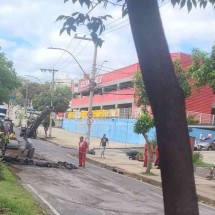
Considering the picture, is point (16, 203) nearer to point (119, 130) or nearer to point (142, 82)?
point (142, 82)

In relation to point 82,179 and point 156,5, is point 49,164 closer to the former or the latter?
point 82,179

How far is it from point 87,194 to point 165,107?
11531mm

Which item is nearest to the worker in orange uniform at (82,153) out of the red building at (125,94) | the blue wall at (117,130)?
the blue wall at (117,130)

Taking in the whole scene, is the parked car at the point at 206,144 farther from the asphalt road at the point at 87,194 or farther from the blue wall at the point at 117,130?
the asphalt road at the point at 87,194

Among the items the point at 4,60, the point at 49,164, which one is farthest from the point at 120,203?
the point at 4,60

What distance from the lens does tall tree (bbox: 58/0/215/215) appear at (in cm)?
318

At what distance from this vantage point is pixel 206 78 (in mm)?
16828

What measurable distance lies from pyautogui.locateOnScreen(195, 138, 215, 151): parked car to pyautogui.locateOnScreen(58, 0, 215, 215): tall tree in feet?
129

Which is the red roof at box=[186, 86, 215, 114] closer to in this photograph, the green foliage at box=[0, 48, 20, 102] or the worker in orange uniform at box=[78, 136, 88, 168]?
the green foliage at box=[0, 48, 20, 102]

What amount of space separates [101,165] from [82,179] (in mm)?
9932

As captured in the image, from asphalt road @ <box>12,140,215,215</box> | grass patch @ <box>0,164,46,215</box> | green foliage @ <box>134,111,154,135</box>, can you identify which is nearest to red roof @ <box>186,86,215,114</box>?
green foliage @ <box>134,111,154,135</box>

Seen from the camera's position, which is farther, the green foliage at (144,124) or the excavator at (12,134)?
the green foliage at (144,124)

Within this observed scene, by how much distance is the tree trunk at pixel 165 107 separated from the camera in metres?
3.18

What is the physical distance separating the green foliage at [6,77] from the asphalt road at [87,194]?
698 inches
